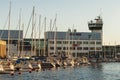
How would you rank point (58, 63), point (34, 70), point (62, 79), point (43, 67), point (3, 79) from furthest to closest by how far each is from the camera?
point (58, 63) < point (43, 67) < point (34, 70) < point (62, 79) < point (3, 79)

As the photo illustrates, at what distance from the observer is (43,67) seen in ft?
457

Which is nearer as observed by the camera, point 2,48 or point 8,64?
point 8,64

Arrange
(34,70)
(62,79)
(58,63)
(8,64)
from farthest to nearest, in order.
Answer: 1. (58,63)
2. (34,70)
3. (8,64)
4. (62,79)

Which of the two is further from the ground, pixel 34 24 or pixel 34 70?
pixel 34 24

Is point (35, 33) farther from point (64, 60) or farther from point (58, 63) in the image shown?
point (64, 60)

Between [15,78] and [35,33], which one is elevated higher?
[35,33]

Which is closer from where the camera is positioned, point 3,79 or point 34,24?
point 3,79

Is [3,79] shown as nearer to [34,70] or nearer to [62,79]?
[62,79]

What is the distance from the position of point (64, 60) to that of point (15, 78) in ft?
273

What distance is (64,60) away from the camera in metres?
174

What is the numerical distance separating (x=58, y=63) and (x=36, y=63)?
23.1 m

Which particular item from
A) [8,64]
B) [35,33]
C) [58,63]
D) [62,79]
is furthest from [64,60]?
[62,79]

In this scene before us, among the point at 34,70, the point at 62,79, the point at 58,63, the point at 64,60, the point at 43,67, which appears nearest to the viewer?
the point at 62,79

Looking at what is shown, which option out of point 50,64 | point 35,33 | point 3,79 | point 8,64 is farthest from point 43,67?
point 3,79
